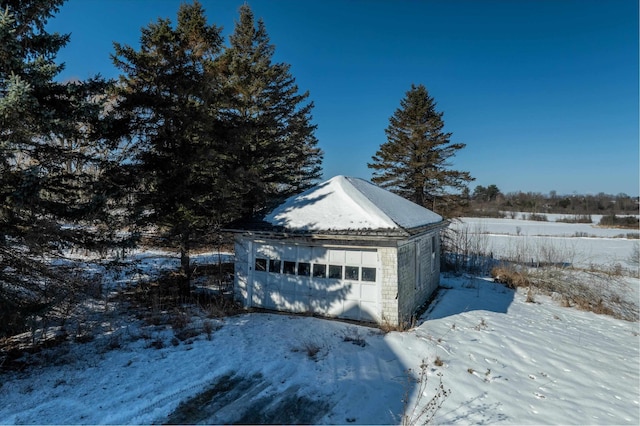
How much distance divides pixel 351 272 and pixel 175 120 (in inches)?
293

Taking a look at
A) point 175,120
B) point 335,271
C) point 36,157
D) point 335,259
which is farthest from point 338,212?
point 36,157

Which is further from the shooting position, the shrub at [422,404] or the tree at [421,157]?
the tree at [421,157]

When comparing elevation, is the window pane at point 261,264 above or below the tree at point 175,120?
below

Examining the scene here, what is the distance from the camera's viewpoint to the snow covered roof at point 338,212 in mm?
10070

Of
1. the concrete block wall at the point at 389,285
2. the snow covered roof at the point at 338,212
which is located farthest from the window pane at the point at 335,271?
the concrete block wall at the point at 389,285

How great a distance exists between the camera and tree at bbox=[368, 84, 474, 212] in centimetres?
2164

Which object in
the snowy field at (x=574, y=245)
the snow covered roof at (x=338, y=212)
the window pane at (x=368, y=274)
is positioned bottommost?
the snowy field at (x=574, y=245)

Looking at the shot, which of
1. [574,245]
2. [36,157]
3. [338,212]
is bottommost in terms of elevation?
[574,245]

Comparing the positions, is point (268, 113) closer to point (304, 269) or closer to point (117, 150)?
point (117, 150)

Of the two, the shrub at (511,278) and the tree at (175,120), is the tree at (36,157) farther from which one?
the shrub at (511,278)

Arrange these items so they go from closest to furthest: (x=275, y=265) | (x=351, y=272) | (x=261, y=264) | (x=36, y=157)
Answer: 1. (x=36, y=157)
2. (x=351, y=272)
3. (x=275, y=265)
4. (x=261, y=264)

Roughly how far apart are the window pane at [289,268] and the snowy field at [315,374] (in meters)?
1.41

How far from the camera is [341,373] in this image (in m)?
6.61

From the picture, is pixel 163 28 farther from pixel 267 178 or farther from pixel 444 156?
pixel 444 156
